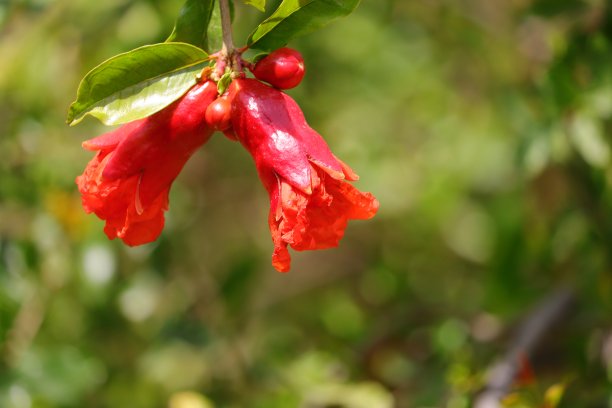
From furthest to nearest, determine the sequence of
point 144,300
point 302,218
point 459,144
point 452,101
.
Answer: point 452,101
point 459,144
point 144,300
point 302,218

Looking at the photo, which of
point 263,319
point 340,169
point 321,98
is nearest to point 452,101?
point 321,98

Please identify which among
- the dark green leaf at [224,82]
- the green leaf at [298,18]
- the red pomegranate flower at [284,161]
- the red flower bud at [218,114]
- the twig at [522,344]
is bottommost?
the twig at [522,344]

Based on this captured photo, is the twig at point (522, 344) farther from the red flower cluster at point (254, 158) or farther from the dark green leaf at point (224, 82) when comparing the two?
the dark green leaf at point (224, 82)

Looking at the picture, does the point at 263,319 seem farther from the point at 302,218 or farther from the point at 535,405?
the point at 302,218

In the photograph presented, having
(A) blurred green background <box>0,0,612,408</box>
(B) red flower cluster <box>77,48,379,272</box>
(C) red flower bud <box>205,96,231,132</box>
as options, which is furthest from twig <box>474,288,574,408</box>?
(C) red flower bud <box>205,96,231,132</box>

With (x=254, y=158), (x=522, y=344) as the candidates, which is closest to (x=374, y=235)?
(x=522, y=344)

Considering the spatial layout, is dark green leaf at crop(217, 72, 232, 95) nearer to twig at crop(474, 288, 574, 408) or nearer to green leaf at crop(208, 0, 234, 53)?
green leaf at crop(208, 0, 234, 53)

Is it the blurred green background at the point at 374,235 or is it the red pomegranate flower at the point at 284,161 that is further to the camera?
the blurred green background at the point at 374,235

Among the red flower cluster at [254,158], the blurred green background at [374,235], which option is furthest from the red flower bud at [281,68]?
the blurred green background at [374,235]

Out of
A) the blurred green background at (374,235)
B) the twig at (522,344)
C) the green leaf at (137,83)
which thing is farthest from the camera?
the blurred green background at (374,235)
